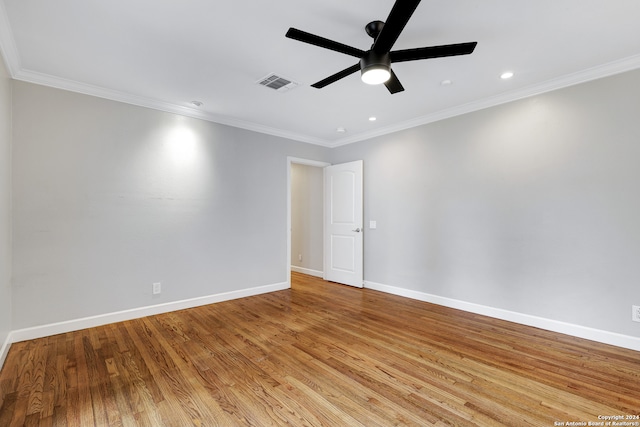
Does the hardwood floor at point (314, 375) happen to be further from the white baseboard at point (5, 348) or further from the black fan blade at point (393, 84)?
the black fan blade at point (393, 84)

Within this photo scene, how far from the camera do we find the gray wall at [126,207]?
2.88 m

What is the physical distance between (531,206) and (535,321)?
1.26 m

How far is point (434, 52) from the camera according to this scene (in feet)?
6.39

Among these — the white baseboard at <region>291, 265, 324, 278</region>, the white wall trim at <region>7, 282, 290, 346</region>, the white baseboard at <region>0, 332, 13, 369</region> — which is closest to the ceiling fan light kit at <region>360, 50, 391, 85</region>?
the white wall trim at <region>7, 282, 290, 346</region>

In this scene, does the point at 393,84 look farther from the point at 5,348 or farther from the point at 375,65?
the point at 5,348

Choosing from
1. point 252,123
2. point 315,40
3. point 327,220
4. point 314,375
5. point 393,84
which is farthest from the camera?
point 327,220

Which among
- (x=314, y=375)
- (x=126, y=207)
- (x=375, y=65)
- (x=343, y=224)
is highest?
(x=375, y=65)

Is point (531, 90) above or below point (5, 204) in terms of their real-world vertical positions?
above

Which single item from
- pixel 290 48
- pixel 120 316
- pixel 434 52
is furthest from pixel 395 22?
pixel 120 316

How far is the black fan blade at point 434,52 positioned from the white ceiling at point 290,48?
1.02 feet

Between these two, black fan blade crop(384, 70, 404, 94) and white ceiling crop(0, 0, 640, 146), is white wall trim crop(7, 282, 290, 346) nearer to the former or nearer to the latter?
white ceiling crop(0, 0, 640, 146)

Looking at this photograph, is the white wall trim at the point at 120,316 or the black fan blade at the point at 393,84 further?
the white wall trim at the point at 120,316

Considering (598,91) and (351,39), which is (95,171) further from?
(598,91)

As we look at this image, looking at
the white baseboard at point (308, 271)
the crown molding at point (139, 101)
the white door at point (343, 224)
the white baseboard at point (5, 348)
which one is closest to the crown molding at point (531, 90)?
the white door at point (343, 224)
